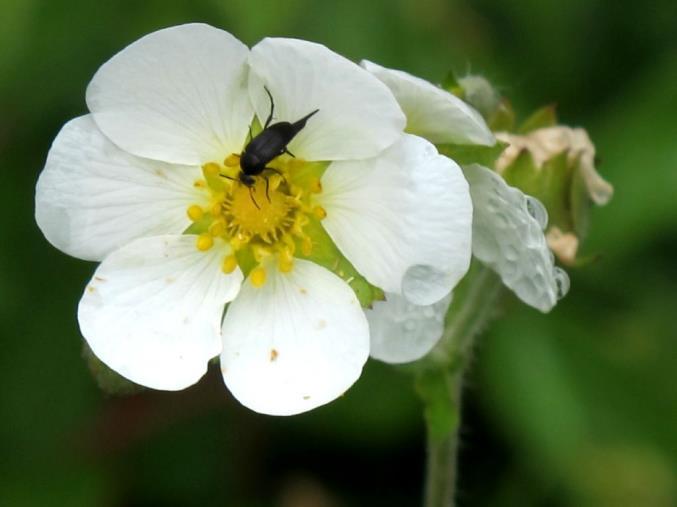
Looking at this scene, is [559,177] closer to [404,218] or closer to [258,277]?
[404,218]

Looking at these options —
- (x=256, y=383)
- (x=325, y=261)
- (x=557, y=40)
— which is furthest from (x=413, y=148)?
(x=557, y=40)

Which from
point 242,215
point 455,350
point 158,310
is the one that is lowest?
point 455,350

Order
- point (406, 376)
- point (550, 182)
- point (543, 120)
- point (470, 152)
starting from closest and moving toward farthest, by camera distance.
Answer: point (470, 152) < point (550, 182) < point (543, 120) < point (406, 376)

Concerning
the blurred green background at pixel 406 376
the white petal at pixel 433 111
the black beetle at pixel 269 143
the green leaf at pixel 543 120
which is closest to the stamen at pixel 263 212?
the black beetle at pixel 269 143

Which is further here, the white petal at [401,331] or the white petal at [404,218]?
the white petal at [401,331]

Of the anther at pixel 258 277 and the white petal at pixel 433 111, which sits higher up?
the white petal at pixel 433 111

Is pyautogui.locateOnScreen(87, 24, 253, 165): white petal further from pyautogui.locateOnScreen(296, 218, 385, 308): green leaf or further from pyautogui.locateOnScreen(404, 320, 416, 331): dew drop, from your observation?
pyautogui.locateOnScreen(404, 320, 416, 331): dew drop

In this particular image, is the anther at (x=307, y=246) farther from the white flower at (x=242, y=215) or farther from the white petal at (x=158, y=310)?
the white petal at (x=158, y=310)

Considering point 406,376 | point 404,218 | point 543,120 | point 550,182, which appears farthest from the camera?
point 406,376

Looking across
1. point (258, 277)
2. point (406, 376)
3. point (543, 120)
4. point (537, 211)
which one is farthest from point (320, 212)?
point (406, 376)
